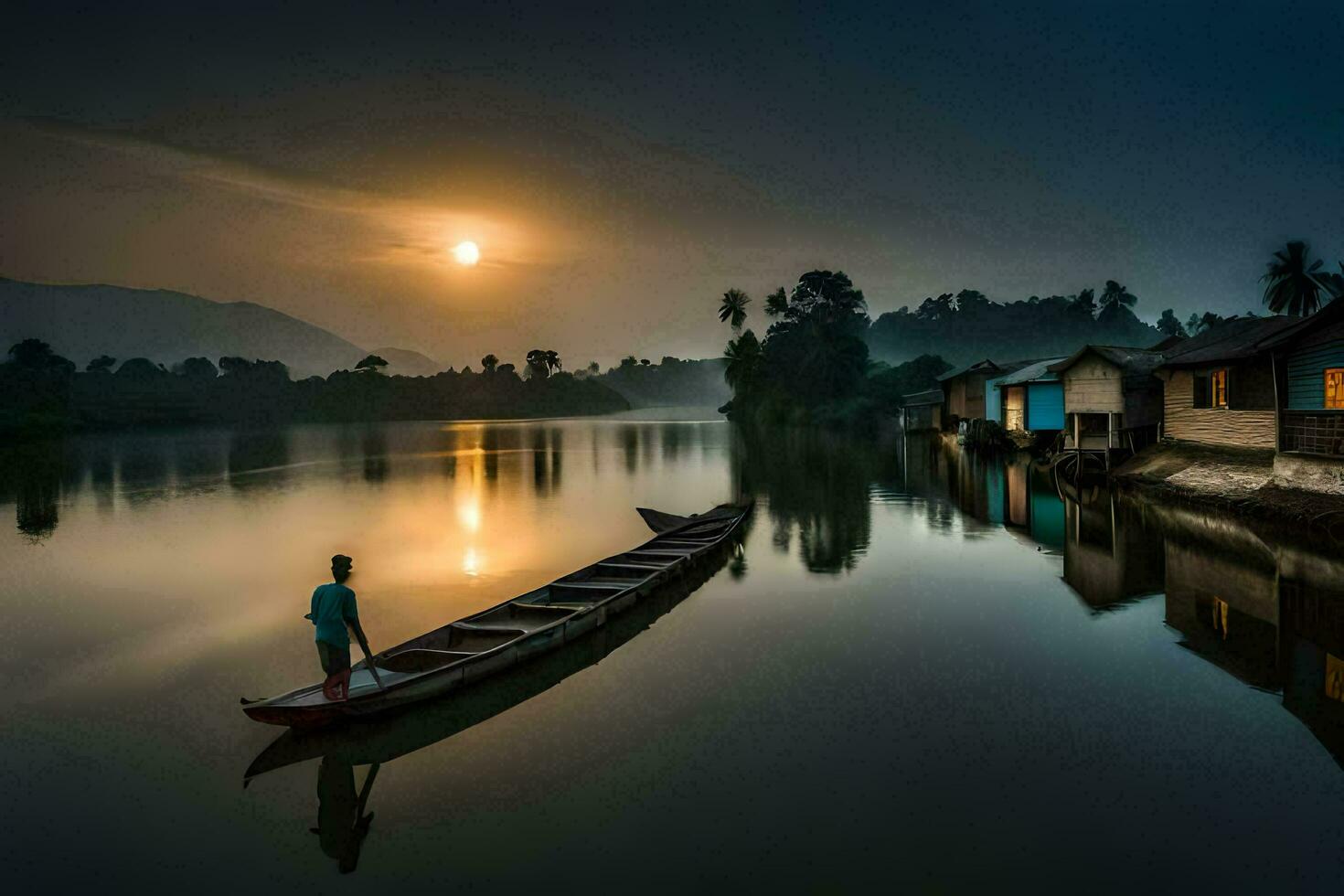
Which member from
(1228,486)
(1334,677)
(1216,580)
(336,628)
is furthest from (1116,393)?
(336,628)

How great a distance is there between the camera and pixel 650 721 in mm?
10852

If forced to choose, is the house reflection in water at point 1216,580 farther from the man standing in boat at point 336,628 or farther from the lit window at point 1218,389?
the man standing in boat at point 336,628

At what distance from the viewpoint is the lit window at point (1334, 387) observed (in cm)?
2222

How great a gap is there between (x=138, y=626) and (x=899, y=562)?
1946 centimetres

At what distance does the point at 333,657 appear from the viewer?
9742 millimetres

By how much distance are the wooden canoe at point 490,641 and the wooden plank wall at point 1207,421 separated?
68.3 feet

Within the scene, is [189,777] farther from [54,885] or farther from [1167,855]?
[1167,855]

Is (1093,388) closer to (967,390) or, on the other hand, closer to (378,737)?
(967,390)

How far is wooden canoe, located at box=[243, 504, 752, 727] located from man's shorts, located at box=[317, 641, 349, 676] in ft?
1.24

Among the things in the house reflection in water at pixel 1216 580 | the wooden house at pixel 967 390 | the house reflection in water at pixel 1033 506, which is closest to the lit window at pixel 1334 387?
the house reflection in water at pixel 1216 580

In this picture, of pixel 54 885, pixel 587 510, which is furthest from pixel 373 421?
pixel 54 885

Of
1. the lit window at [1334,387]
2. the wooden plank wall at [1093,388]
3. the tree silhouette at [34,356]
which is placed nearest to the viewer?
the lit window at [1334,387]

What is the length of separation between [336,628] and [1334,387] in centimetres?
2877

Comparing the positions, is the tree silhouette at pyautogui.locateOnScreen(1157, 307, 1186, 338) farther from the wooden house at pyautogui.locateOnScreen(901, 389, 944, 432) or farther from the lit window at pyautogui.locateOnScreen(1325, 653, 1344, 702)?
the lit window at pyautogui.locateOnScreen(1325, 653, 1344, 702)
